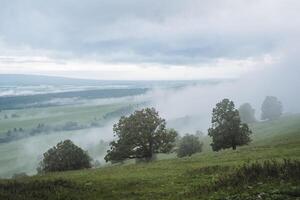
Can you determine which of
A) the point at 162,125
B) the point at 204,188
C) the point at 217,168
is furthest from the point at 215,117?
the point at 204,188

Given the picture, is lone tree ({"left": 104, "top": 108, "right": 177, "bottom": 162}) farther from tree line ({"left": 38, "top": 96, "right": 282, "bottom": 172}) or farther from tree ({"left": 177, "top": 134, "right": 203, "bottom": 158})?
tree ({"left": 177, "top": 134, "right": 203, "bottom": 158})

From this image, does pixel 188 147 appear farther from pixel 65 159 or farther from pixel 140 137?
pixel 140 137

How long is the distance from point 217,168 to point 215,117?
139ft

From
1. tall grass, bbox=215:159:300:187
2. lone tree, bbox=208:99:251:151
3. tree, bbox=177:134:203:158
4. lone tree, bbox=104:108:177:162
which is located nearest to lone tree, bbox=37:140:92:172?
lone tree, bbox=104:108:177:162

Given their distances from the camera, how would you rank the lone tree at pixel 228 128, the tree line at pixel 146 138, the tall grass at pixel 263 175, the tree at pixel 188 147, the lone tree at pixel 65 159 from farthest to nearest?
the tree at pixel 188 147 → the lone tree at pixel 65 159 → the lone tree at pixel 228 128 → the tree line at pixel 146 138 → the tall grass at pixel 263 175

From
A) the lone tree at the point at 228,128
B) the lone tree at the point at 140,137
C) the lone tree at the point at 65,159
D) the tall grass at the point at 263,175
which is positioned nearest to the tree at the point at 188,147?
the lone tree at the point at 228,128

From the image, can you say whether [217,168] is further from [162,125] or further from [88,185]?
[162,125]

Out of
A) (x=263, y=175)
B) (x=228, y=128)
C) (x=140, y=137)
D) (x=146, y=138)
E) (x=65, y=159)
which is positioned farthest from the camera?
(x=65, y=159)

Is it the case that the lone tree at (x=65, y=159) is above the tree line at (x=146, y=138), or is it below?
below

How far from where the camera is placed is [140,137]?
2953 inches

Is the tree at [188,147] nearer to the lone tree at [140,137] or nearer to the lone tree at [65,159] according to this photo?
the lone tree at [65,159]

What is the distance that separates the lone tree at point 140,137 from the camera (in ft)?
245

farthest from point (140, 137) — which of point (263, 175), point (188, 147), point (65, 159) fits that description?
point (188, 147)

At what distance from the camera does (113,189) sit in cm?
3306
